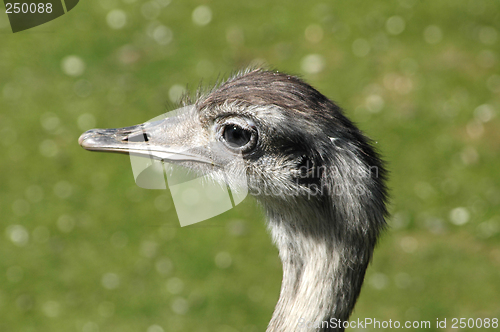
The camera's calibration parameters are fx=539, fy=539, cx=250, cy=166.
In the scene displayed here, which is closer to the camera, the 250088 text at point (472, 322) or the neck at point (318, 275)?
the neck at point (318, 275)

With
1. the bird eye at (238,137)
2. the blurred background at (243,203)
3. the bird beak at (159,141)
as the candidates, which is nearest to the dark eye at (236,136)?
the bird eye at (238,137)

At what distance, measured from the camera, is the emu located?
2.22m

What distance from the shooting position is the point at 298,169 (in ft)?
7.52

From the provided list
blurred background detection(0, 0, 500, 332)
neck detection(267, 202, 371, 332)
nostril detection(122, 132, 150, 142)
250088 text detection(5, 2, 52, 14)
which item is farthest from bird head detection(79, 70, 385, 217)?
250088 text detection(5, 2, 52, 14)

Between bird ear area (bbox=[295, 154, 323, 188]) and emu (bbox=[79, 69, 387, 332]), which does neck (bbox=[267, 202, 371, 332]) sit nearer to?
emu (bbox=[79, 69, 387, 332])

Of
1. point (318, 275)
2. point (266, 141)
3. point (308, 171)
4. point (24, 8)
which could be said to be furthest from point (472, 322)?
point (24, 8)

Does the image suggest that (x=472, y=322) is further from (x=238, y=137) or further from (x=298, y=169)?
(x=238, y=137)

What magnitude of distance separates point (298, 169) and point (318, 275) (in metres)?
0.47

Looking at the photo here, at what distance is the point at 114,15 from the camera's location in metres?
7.62

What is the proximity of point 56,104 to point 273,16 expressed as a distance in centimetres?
321

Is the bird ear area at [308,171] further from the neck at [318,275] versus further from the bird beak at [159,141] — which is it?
the bird beak at [159,141]

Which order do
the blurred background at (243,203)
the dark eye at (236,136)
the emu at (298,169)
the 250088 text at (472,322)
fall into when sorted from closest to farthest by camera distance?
the emu at (298,169) < the dark eye at (236,136) < the 250088 text at (472,322) < the blurred background at (243,203)

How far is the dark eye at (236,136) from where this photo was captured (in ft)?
7.61

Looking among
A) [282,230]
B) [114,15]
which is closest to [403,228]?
[282,230]
